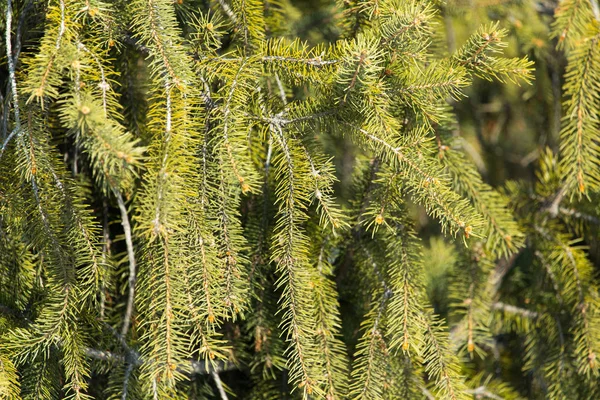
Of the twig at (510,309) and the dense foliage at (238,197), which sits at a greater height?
the dense foliage at (238,197)

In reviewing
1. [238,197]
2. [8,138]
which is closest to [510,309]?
[238,197]

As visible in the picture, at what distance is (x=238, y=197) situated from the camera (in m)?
0.91

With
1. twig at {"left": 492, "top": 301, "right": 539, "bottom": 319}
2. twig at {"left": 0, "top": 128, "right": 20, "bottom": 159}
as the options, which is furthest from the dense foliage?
twig at {"left": 492, "top": 301, "right": 539, "bottom": 319}

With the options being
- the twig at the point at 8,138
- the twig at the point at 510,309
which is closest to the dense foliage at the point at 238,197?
the twig at the point at 8,138

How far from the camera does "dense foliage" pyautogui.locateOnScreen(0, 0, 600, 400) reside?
82 centimetres

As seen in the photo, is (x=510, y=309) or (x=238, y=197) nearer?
(x=238, y=197)

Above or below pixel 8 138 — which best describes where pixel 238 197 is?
below

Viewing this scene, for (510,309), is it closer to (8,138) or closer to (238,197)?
(238,197)

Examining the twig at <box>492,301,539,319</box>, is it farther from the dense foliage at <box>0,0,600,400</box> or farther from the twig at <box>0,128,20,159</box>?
the twig at <box>0,128,20,159</box>

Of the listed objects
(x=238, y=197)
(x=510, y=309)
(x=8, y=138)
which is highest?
(x=8, y=138)

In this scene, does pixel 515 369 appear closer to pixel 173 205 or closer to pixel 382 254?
pixel 382 254

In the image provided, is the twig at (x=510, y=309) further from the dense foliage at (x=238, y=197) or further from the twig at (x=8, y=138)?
the twig at (x=8, y=138)

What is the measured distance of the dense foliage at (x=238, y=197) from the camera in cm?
82

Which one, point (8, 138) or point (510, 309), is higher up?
point (8, 138)
